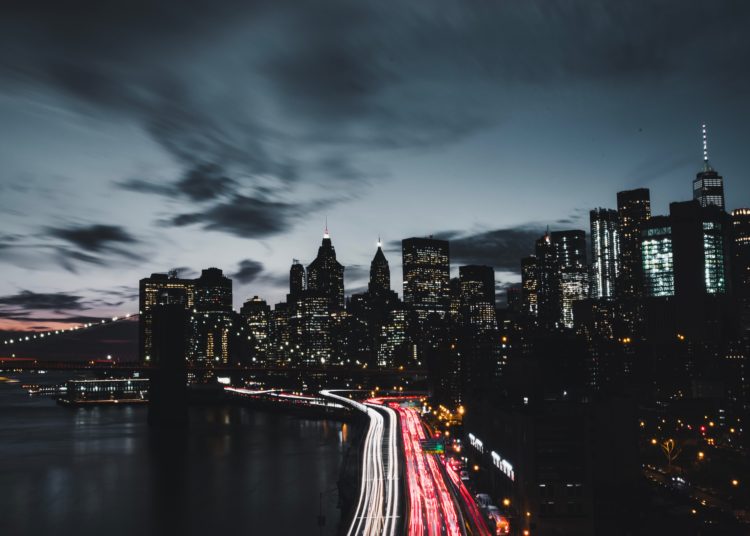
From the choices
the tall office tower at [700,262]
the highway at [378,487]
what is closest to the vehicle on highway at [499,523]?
the highway at [378,487]

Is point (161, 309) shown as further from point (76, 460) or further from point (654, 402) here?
point (654, 402)

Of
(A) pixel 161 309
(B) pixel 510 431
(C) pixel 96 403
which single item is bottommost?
(C) pixel 96 403

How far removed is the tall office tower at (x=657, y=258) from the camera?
146 m

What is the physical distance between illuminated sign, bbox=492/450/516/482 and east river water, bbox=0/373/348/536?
8.93m

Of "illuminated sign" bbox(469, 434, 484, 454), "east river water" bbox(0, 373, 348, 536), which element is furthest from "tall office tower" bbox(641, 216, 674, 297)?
"illuminated sign" bbox(469, 434, 484, 454)

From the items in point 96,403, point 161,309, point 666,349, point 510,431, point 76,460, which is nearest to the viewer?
point 510,431

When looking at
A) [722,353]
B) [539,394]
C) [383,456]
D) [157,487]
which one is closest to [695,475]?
[539,394]

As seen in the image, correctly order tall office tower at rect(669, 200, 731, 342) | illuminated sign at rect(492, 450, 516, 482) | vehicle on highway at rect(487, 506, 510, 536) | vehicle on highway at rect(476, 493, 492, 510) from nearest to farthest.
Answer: vehicle on highway at rect(487, 506, 510, 536) < illuminated sign at rect(492, 450, 516, 482) < vehicle on highway at rect(476, 493, 492, 510) < tall office tower at rect(669, 200, 731, 342)

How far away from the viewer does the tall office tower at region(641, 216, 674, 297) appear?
146 m

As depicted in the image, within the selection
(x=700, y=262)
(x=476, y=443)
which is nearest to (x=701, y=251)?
(x=700, y=262)

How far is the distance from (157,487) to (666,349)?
2998 inches

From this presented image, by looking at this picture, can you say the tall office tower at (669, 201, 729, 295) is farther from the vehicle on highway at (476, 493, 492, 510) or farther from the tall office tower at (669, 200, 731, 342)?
the vehicle on highway at (476, 493, 492, 510)

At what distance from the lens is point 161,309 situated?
88.5m

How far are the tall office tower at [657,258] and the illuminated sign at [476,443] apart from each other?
11496 centimetres
